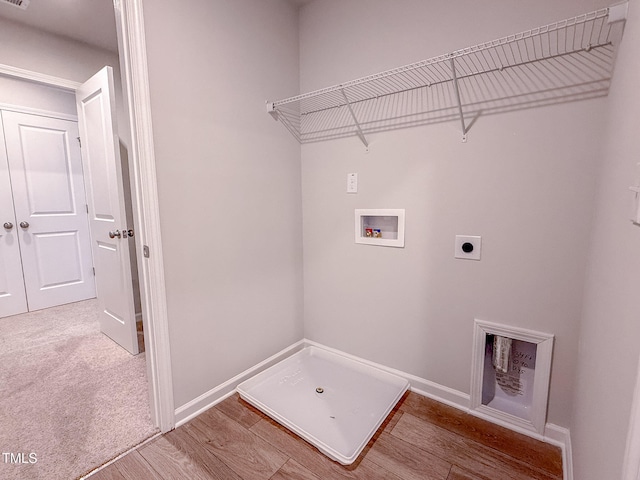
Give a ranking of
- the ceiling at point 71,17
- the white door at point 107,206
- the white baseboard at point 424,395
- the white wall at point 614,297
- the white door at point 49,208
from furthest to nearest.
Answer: the white door at point 49,208 → the ceiling at point 71,17 → the white door at point 107,206 → the white baseboard at point 424,395 → the white wall at point 614,297

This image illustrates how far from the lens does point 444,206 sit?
1573 mm

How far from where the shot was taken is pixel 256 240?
188cm

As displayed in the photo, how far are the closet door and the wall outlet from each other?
4.02 metres

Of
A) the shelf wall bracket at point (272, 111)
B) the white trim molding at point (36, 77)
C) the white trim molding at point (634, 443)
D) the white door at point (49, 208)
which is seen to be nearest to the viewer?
the white trim molding at point (634, 443)

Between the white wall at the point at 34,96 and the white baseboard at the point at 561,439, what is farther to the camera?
the white wall at the point at 34,96

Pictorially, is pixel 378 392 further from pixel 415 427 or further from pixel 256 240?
pixel 256 240

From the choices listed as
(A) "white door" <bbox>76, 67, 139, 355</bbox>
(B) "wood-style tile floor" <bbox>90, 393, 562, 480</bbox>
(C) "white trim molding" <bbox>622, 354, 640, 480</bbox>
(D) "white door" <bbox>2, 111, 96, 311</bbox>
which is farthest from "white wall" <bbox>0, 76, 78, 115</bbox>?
(C) "white trim molding" <bbox>622, 354, 640, 480</bbox>

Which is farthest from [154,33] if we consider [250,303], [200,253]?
[250,303]

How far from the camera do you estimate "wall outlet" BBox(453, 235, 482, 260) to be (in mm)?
1494

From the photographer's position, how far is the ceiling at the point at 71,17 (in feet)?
7.20

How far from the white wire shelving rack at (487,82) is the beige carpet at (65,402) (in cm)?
198

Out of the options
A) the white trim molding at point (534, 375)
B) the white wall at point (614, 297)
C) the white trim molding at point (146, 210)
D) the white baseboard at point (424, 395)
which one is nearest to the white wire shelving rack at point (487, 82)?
the white wall at point (614, 297)

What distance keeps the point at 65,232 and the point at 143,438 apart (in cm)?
292

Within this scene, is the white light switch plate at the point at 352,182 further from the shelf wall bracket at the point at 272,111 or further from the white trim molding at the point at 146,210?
the white trim molding at the point at 146,210
